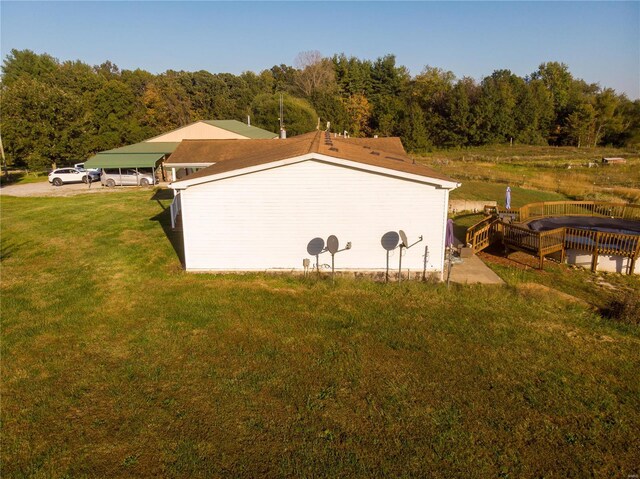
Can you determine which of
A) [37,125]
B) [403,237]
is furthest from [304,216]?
[37,125]

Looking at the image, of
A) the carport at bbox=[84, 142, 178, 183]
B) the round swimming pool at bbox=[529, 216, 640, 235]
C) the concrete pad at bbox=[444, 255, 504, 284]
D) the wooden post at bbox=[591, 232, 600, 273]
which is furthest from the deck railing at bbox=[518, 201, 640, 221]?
the carport at bbox=[84, 142, 178, 183]

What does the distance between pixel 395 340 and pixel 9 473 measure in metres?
6.65

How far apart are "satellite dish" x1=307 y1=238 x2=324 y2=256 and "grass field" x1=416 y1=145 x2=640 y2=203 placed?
2349 cm

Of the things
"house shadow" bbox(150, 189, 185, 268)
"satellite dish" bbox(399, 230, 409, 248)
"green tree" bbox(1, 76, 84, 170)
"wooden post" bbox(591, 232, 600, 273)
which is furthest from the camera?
"green tree" bbox(1, 76, 84, 170)

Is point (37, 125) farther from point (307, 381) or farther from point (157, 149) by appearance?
point (307, 381)

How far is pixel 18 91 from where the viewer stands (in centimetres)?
3625

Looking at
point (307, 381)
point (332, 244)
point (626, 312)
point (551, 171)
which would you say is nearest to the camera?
point (307, 381)

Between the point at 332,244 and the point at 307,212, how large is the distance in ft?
4.11

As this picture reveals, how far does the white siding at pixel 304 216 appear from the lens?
11.9 meters

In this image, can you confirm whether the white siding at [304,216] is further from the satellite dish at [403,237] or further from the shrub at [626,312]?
the shrub at [626,312]

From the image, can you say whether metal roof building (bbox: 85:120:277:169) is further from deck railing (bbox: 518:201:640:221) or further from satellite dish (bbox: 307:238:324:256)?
deck railing (bbox: 518:201:640:221)

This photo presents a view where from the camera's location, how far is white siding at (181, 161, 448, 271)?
11.9m

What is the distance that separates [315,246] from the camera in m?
12.3

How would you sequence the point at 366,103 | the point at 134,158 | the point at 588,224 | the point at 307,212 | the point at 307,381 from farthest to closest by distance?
1. the point at 366,103
2. the point at 134,158
3. the point at 588,224
4. the point at 307,212
5. the point at 307,381
